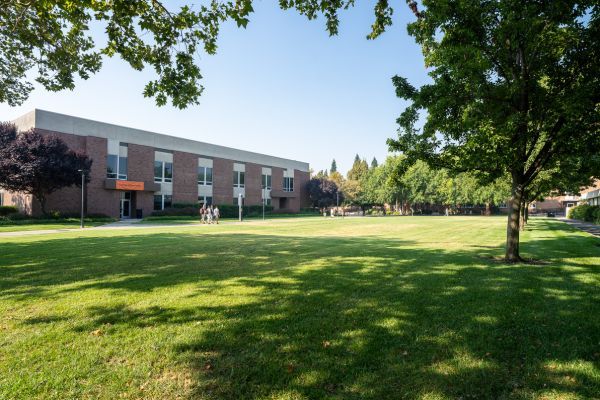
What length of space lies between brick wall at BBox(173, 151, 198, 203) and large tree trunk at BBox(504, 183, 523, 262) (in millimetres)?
40625

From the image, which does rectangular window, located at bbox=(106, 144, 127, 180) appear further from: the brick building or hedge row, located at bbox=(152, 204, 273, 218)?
hedge row, located at bbox=(152, 204, 273, 218)

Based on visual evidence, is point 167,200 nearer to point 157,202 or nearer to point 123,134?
point 157,202

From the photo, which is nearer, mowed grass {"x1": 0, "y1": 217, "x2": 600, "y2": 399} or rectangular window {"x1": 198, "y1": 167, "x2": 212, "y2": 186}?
mowed grass {"x1": 0, "y1": 217, "x2": 600, "y2": 399}

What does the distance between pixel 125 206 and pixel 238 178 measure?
17925 millimetres

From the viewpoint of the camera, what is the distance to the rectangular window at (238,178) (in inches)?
2099

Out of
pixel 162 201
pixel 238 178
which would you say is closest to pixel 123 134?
pixel 162 201

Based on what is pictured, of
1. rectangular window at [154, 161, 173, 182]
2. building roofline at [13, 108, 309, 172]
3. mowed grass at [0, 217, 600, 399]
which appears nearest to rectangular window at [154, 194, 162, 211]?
rectangular window at [154, 161, 173, 182]

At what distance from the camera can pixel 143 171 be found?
40656 millimetres

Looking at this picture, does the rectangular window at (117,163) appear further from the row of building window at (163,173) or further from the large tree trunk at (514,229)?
the large tree trunk at (514,229)

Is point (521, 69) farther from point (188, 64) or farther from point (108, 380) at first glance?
point (108, 380)

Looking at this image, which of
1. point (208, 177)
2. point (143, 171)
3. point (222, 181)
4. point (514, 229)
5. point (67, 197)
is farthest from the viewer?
point (222, 181)

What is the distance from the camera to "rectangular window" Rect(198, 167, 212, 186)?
158 feet

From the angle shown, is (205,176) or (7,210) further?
(205,176)

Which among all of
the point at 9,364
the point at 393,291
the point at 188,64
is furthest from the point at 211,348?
the point at 188,64
